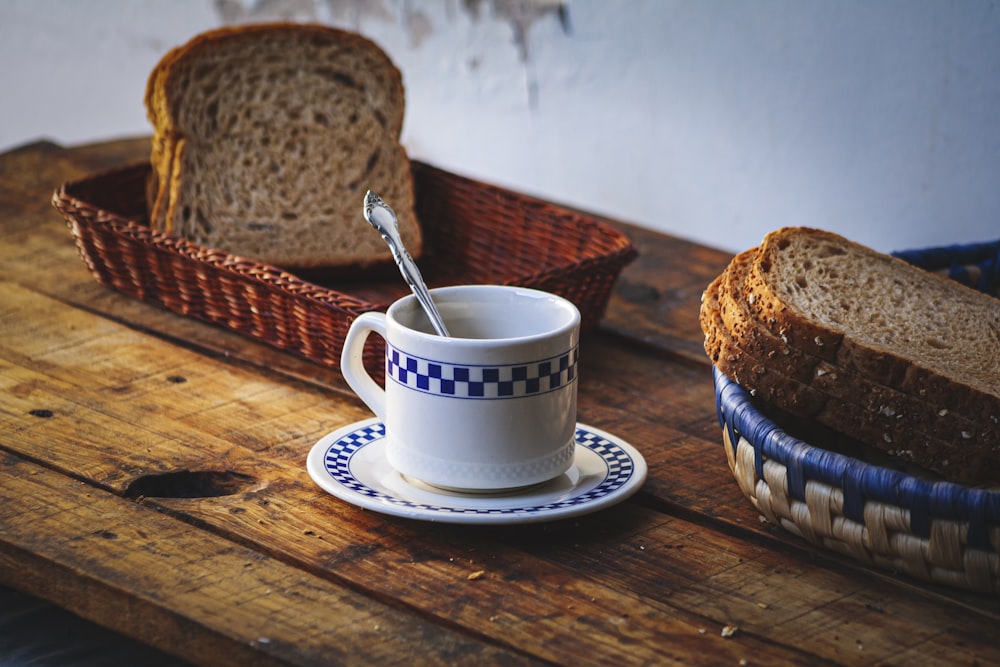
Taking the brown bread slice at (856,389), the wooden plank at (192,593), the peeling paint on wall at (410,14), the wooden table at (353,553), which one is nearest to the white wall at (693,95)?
the peeling paint on wall at (410,14)

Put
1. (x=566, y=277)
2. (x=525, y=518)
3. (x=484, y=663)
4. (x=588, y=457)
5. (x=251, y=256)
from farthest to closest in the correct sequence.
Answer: (x=251, y=256), (x=566, y=277), (x=588, y=457), (x=525, y=518), (x=484, y=663)

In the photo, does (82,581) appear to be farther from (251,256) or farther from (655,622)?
(251,256)

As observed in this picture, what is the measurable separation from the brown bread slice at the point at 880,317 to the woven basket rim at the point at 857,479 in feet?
0.27

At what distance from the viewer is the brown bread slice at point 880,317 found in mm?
953

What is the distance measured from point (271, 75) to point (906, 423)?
42.7 inches

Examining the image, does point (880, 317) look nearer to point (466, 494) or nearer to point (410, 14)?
point (466, 494)

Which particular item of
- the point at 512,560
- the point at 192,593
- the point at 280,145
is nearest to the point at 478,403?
the point at 512,560

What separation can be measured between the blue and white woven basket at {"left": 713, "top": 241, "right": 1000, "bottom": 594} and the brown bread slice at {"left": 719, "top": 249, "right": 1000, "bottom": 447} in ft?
0.16

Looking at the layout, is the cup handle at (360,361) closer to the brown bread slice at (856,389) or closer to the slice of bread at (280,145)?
the brown bread slice at (856,389)

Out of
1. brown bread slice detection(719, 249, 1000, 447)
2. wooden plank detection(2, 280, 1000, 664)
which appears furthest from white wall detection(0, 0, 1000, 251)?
wooden plank detection(2, 280, 1000, 664)

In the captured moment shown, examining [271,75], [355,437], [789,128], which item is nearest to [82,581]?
[355,437]

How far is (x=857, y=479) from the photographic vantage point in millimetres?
882

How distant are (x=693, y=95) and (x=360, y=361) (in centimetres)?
130

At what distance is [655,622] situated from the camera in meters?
0.86
